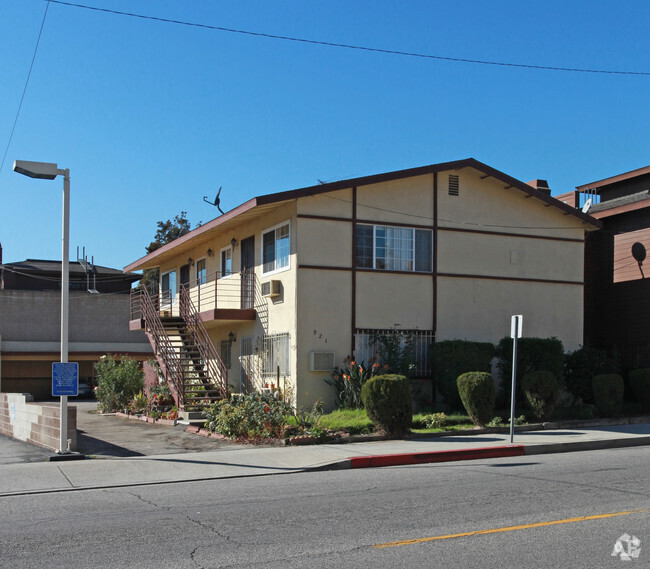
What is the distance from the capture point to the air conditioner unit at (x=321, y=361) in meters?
18.6

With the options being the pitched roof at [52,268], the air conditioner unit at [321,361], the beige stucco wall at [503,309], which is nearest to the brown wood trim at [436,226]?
the beige stucco wall at [503,309]

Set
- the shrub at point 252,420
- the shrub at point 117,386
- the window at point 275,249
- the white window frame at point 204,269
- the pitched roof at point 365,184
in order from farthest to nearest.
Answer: the shrub at point 117,386
the white window frame at point 204,269
the window at point 275,249
the pitched roof at point 365,184
the shrub at point 252,420

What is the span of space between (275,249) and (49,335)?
2594 centimetres

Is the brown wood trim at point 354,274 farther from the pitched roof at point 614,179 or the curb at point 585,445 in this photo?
the pitched roof at point 614,179

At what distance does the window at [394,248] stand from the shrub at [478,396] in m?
4.20

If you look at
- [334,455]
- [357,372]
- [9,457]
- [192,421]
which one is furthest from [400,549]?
[192,421]

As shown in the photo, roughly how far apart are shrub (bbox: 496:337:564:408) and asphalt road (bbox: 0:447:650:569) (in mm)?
7993

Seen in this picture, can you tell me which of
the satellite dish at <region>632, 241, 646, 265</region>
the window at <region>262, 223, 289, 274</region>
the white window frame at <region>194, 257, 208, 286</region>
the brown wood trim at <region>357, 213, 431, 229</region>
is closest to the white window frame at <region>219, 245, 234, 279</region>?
the white window frame at <region>194, 257, 208, 286</region>

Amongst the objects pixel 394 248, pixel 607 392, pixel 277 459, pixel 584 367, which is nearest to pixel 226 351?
pixel 394 248

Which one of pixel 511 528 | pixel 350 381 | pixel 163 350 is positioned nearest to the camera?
pixel 511 528

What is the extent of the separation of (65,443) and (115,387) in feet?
40.2

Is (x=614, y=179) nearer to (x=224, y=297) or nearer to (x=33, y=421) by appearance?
(x=224, y=297)

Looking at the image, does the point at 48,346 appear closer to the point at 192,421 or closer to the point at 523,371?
the point at 192,421

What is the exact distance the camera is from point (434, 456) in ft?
43.9
